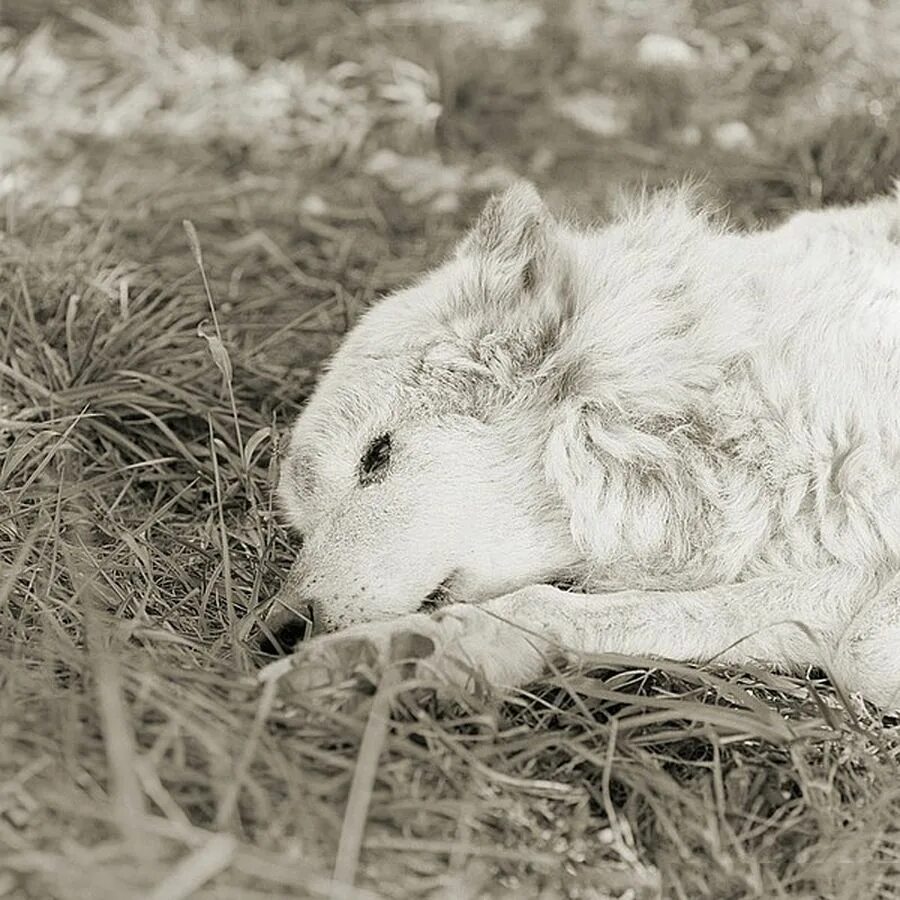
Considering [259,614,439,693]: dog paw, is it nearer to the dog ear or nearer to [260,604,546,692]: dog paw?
[260,604,546,692]: dog paw

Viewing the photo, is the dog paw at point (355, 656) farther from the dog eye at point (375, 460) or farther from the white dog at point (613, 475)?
the dog eye at point (375, 460)

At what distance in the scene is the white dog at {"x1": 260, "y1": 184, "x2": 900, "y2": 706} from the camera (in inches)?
122

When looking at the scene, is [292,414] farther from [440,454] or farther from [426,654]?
[426,654]

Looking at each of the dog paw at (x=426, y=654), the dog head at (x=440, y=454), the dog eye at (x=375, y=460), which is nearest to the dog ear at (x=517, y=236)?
the dog head at (x=440, y=454)

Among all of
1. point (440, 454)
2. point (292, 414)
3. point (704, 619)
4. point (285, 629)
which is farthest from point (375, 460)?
point (292, 414)

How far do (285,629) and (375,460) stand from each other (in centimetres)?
45

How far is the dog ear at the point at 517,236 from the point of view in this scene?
335cm

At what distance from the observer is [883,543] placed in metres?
3.12

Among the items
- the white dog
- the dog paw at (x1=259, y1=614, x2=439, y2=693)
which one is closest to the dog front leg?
the white dog

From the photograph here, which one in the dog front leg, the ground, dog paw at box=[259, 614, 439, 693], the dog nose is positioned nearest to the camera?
the ground

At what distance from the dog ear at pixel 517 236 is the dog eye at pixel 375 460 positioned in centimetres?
51

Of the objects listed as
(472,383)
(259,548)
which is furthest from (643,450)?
(259,548)

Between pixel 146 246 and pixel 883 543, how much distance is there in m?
3.04

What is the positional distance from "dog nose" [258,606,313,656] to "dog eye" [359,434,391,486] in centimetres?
34
